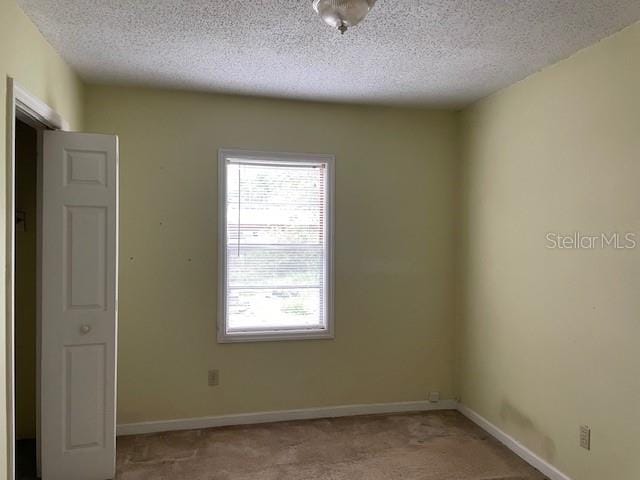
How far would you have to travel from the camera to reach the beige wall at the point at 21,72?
1.96m

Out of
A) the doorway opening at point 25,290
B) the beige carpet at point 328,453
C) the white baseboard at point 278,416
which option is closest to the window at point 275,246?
the white baseboard at point 278,416

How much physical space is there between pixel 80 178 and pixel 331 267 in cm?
194

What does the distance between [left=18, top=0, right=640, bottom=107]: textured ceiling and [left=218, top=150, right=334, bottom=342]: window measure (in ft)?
2.04

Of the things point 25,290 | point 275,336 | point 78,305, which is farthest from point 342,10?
point 25,290

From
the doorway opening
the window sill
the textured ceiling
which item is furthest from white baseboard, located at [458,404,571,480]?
the doorway opening

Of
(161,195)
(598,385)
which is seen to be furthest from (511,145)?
(161,195)

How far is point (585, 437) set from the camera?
8.52 ft

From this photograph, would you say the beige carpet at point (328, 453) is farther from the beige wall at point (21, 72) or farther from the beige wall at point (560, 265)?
the beige wall at point (21, 72)

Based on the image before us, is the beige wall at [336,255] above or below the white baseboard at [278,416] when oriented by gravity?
above

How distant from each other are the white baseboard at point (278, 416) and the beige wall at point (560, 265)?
47 centimetres

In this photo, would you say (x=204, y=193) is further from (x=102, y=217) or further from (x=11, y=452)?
(x=11, y=452)

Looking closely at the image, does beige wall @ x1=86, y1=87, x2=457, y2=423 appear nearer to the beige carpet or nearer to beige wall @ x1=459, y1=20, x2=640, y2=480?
the beige carpet

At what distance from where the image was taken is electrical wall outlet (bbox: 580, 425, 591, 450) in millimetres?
2574

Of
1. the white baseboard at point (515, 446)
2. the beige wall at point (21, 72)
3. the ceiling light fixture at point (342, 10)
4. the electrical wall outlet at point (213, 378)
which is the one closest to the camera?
the ceiling light fixture at point (342, 10)
